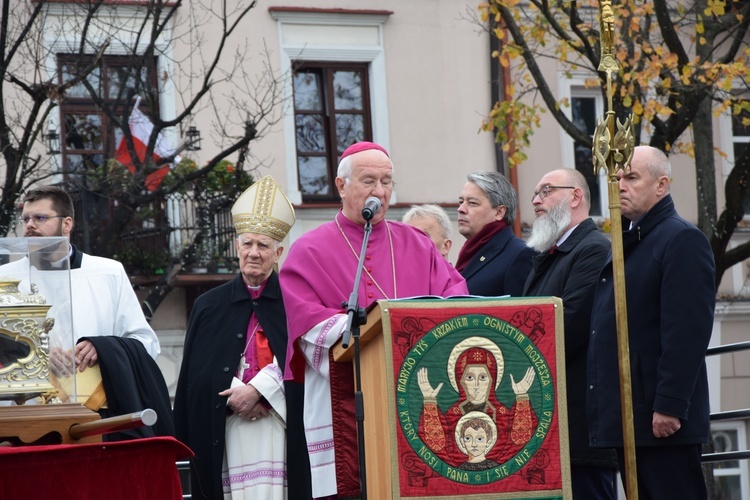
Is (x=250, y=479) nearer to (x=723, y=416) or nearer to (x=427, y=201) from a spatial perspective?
(x=723, y=416)

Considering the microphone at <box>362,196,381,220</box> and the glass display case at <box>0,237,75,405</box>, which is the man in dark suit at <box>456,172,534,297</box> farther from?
the glass display case at <box>0,237,75,405</box>

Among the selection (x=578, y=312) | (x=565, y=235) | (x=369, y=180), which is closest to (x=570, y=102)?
(x=565, y=235)

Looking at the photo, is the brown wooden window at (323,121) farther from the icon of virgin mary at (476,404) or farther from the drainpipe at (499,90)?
the icon of virgin mary at (476,404)

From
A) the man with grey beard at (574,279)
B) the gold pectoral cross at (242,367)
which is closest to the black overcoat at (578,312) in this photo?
the man with grey beard at (574,279)

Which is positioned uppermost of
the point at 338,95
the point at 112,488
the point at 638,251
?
the point at 338,95

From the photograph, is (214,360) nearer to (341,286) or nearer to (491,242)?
(341,286)

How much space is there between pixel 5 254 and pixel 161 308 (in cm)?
1239

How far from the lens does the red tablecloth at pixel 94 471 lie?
512cm

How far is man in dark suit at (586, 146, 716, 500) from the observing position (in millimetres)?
6555

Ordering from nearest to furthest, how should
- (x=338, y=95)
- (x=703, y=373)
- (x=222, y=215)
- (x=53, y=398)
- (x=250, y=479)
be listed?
(x=53, y=398) → (x=703, y=373) → (x=250, y=479) → (x=222, y=215) → (x=338, y=95)

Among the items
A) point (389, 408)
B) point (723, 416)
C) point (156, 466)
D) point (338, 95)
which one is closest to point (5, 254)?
point (156, 466)

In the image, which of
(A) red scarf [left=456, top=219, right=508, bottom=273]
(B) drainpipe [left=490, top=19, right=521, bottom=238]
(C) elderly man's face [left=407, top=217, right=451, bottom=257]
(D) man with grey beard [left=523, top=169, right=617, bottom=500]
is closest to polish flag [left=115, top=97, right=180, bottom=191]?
(B) drainpipe [left=490, top=19, right=521, bottom=238]

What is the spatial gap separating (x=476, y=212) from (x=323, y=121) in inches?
423

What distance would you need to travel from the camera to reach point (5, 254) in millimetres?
5875
